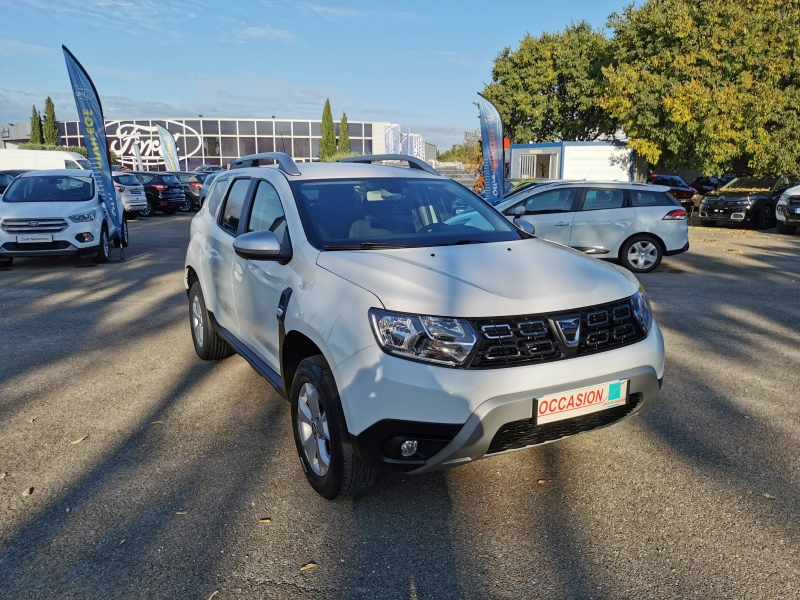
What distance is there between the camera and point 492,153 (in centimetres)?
2006

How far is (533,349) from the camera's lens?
2932 mm

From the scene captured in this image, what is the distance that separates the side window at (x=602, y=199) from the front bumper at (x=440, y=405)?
9153mm

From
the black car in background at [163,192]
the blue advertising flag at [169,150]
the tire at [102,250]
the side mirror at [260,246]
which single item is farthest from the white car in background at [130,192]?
the blue advertising flag at [169,150]

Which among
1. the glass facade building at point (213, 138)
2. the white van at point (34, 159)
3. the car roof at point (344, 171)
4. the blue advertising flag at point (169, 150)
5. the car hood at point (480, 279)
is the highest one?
the glass facade building at point (213, 138)

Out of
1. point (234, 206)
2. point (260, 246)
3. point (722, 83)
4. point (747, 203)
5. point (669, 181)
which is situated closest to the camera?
point (260, 246)

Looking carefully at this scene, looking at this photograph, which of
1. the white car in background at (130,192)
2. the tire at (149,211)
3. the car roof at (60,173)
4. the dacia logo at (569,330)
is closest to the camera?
the dacia logo at (569,330)

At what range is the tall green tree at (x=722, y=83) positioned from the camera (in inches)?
851

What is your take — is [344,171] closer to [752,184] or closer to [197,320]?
[197,320]

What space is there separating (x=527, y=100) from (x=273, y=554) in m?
36.3

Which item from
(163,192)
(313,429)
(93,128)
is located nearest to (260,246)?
(313,429)

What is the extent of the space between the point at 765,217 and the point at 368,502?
20.3 metres

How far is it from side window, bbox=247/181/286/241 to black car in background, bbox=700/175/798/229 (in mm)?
18957

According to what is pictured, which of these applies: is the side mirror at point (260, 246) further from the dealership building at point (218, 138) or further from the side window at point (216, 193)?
the dealership building at point (218, 138)

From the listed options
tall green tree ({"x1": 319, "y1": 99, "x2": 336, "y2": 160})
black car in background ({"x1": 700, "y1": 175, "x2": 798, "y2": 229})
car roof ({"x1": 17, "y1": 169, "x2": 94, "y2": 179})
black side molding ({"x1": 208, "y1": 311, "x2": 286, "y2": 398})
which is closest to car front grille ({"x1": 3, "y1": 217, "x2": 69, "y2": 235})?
car roof ({"x1": 17, "y1": 169, "x2": 94, "y2": 179})
